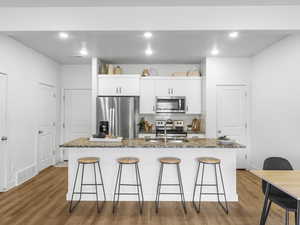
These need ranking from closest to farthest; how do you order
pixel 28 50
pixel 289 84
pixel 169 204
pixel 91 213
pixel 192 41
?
pixel 91 213 < pixel 169 204 < pixel 289 84 < pixel 192 41 < pixel 28 50

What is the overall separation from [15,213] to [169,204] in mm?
2173

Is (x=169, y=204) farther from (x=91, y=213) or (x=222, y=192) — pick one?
(x=91, y=213)

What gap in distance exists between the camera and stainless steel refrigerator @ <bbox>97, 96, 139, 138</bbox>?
489 cm

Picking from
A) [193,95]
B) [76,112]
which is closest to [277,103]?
[193,95]

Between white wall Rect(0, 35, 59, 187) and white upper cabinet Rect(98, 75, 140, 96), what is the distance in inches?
53.5

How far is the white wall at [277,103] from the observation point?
3574 mm

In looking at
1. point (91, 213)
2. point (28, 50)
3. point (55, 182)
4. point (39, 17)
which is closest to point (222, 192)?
point (91, 213)

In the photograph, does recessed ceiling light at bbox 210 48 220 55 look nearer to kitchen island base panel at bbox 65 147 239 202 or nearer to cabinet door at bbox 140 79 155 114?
cabinet door at bbox 140 79 155 114

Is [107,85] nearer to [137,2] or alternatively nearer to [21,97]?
[21,97]

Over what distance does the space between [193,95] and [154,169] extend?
8.52 feet

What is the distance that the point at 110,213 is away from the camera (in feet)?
9.66

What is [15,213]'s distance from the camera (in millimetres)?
2949

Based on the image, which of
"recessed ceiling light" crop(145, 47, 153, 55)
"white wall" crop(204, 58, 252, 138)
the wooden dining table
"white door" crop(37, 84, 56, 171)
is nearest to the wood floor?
the wooden dining table

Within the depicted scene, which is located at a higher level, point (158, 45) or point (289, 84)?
point (158, 45)
